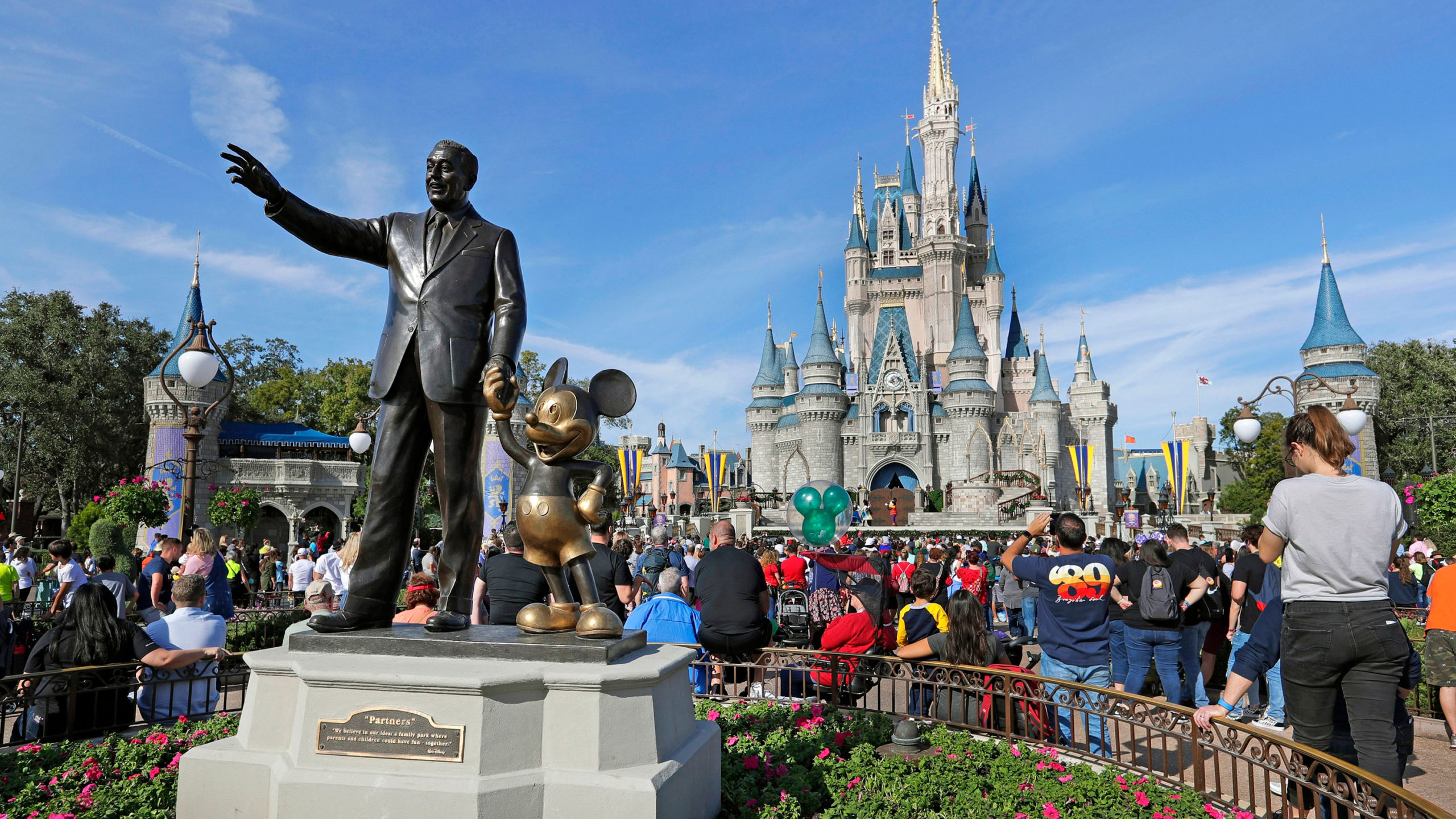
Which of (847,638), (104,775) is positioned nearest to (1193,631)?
(847,638)

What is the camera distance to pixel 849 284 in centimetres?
6259

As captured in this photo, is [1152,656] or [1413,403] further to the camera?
[1413,403]

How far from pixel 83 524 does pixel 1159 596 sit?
26611 millimetres

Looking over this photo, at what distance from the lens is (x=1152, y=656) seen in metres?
6.16

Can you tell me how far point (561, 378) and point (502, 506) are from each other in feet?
64.0

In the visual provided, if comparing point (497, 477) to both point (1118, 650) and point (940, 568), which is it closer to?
point (940, 568)

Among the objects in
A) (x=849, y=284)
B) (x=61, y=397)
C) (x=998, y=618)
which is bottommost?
(x=998, y=618)

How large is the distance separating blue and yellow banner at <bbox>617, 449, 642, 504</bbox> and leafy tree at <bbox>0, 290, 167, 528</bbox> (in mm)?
20436

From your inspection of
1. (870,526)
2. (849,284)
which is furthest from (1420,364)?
(849,284)

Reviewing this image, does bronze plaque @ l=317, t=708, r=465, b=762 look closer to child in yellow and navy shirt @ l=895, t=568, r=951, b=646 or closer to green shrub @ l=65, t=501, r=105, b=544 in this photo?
child in yellow and navy shirt @ l=895, t=568, r=951, b=646

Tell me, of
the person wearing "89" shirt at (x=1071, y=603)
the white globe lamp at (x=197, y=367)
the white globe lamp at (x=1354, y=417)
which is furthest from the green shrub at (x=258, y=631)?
the white globe lamp at (x=1354, y=417)

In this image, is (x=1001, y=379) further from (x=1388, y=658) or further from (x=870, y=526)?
(x=1388, y=658)

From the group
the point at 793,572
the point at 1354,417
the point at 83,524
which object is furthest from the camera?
the point at 83,524

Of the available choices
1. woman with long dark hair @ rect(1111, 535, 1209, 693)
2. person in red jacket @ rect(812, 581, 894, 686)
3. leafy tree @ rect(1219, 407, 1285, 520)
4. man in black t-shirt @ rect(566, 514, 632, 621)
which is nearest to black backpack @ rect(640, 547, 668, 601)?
man in black t-shirt @ rect(566, 514, 632, 621)
